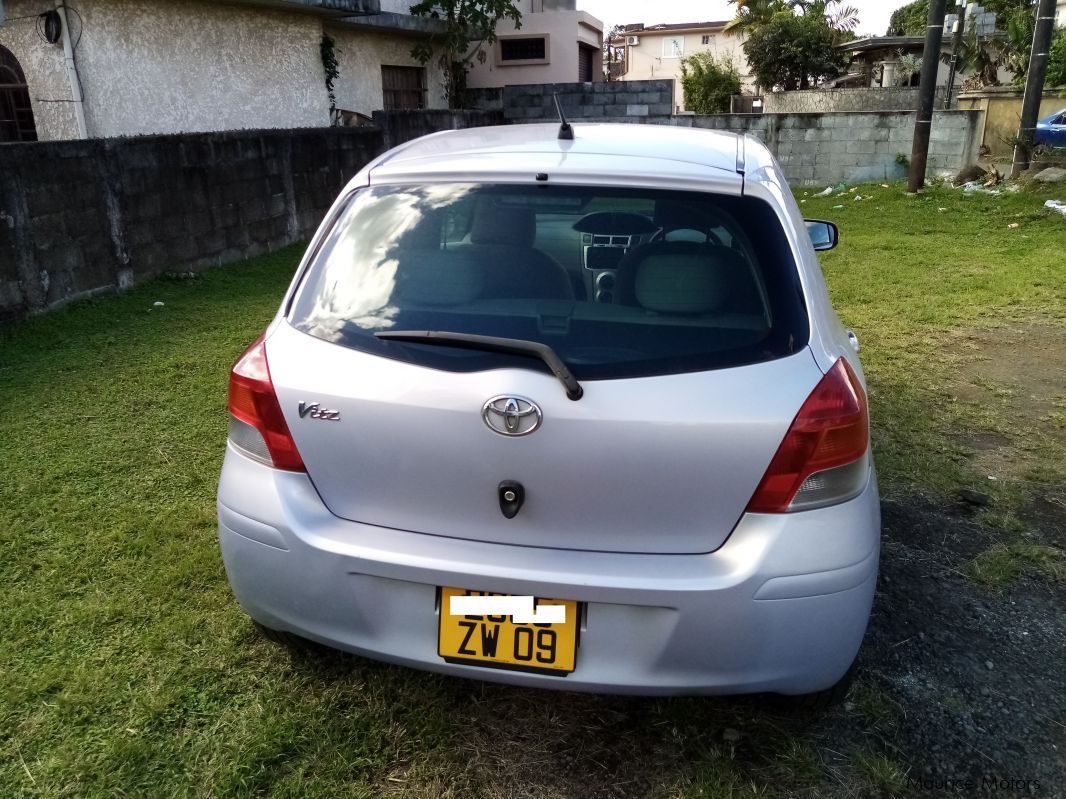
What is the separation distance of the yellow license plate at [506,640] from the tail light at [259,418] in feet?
1.68

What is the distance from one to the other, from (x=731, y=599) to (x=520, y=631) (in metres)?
0.47

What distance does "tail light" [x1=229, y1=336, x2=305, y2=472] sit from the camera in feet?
6.57

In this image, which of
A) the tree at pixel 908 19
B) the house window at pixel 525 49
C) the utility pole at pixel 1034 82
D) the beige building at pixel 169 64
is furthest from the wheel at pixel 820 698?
the tree at pixel 908 19

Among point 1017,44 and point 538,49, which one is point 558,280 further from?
point 1017,44

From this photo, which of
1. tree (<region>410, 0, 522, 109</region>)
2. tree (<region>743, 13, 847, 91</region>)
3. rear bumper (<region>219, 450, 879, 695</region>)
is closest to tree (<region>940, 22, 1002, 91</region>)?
tree (<region>743, 13, 847, 91</region>)

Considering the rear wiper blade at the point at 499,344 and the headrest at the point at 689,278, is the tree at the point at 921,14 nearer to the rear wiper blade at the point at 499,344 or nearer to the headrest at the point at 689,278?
the headrest at the point at 689,278

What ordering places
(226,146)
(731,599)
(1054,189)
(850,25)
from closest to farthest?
(731,599) < (226,146) < (1054,189) < (850,25)

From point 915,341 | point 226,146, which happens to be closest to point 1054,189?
point 915,341

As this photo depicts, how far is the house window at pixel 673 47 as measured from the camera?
50688 mm

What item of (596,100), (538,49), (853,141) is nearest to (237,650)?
(853,141)

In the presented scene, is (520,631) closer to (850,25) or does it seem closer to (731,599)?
(731,599)

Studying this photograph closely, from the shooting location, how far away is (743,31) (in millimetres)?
32375

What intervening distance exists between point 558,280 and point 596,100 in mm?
14772

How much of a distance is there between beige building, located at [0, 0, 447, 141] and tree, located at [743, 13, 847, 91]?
18.2 m
